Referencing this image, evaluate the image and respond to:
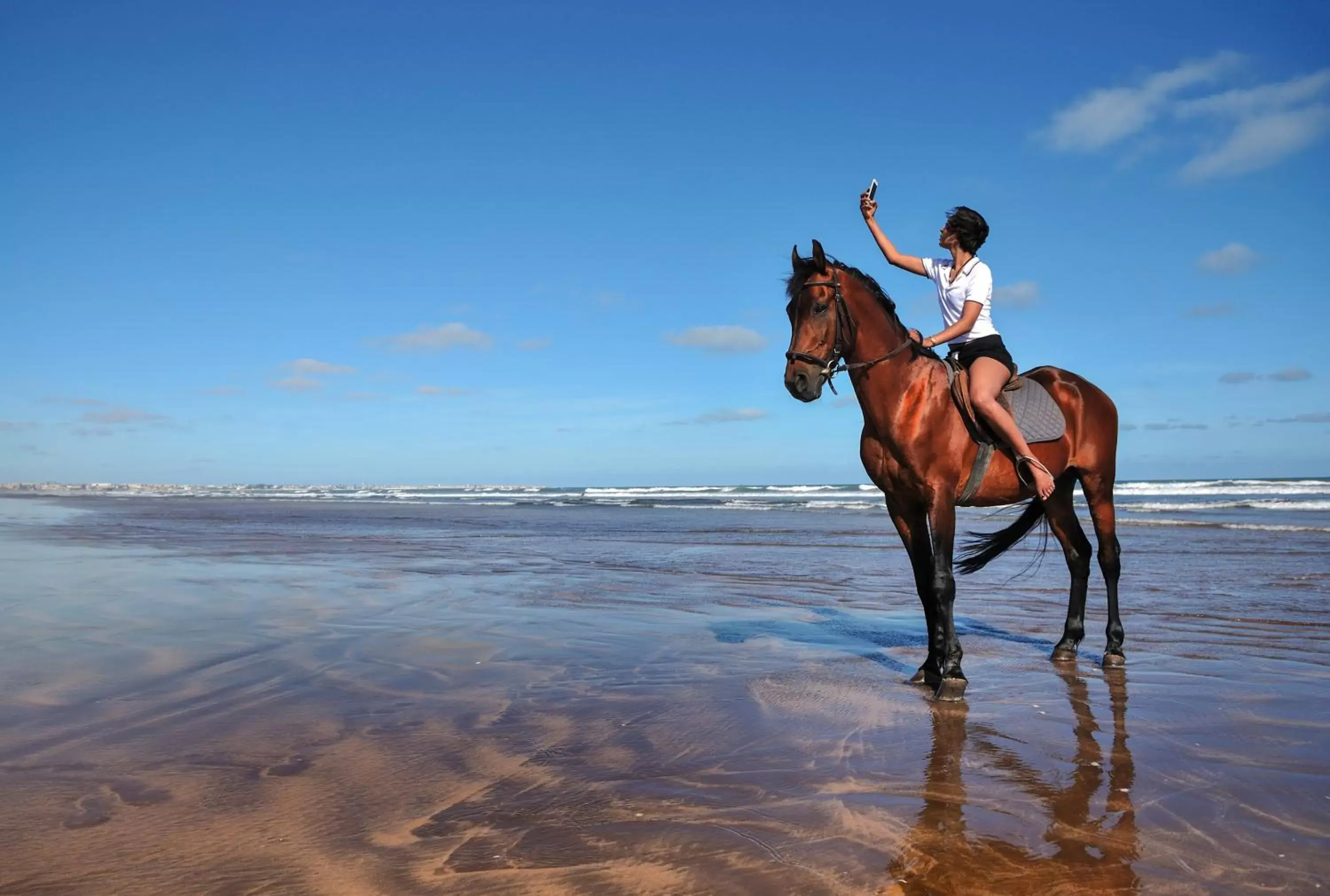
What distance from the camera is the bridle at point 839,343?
4.89 m

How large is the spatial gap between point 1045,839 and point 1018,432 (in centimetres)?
311

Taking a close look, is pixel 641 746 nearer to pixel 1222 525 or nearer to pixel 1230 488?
pixel 1222 525

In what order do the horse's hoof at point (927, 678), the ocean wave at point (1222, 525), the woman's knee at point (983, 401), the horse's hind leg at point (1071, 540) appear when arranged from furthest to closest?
1. the ocean wave at point (1222, 525)
2. the horse's hind leg at point (1071, 540)
3. the woman's knee at point (983, 401)
4. the horse's hoof at point (927, 678)

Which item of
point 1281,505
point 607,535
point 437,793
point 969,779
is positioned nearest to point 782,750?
point 969,779

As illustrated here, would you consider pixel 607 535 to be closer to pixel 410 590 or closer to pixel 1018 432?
pixel 410 590

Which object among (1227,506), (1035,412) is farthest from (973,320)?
(1227,506)

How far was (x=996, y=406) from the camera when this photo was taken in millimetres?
5125

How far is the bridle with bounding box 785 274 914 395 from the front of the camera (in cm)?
489

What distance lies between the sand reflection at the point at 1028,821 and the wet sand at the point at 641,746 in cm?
1

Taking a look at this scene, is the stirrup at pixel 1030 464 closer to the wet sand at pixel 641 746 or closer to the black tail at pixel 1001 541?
the black tail at pixel 1001 541

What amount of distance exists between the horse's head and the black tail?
7.91 ft

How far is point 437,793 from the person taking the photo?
2.96 metres

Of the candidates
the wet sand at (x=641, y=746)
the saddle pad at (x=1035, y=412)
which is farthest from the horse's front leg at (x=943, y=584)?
the saddle pad at (x=1035, y=412)

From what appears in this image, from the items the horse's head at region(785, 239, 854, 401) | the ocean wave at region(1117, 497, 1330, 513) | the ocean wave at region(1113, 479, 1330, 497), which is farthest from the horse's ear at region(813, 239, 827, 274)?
the ocean wave at region(1113, 479, 1330, 497)
